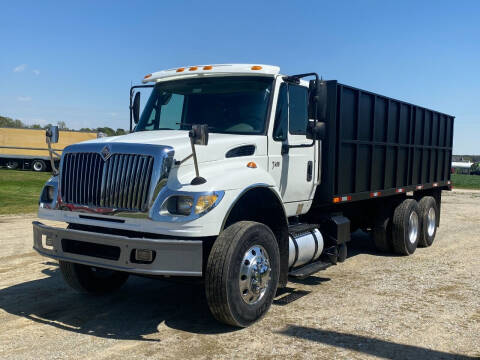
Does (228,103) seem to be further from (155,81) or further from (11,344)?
(11,344)

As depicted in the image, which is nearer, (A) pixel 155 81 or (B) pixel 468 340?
(B) pixel 468 340

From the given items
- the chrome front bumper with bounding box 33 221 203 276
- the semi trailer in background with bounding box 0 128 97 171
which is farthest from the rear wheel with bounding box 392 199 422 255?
the semi trailer in background with bounding box 0 128 97 171

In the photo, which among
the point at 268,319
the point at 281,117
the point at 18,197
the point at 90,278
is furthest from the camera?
the point at 18,197

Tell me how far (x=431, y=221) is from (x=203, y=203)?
303 inches

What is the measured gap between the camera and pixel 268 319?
5316 millimetres

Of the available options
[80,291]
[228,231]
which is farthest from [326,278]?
[80,291]

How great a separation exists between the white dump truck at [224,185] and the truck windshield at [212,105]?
0.6 inches

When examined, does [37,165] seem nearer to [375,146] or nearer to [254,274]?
[375,146]

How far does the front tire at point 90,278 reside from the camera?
232 inches

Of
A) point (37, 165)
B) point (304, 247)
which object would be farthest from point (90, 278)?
point (37, 165)

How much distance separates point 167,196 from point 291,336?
1.84 meters

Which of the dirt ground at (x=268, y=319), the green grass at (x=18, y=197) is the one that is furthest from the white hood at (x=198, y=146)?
the green grass at (x=18, y=197)

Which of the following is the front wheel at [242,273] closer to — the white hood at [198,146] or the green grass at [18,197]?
the white hood at [198,146]

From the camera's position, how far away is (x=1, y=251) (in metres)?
8.61
